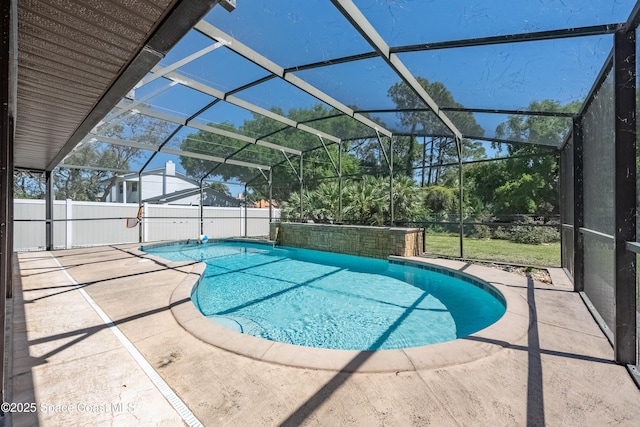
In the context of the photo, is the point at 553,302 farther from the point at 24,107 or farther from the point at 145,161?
the point at 145,161

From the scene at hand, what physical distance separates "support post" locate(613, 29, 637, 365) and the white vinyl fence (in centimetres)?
1269

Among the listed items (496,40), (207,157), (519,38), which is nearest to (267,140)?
(207,157)

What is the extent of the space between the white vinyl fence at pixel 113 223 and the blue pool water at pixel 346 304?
6168 mm

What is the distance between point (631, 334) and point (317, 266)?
Result: 6.70m

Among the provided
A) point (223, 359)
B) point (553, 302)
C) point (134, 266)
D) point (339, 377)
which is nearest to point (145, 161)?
point (134, 266)

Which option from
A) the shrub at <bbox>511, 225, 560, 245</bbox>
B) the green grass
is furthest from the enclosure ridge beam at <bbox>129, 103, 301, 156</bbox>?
the shrub at <bbox>511, 225, 560, 245</bbox>

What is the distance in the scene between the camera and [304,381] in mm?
2098

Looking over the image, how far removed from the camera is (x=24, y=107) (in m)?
3.85

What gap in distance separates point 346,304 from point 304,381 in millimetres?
3049

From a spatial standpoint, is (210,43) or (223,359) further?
(210,43)

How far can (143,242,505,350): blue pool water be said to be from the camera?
391 centimetres

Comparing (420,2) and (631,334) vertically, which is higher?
(420,2)

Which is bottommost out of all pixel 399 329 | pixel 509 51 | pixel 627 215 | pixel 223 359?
pixel 399 329

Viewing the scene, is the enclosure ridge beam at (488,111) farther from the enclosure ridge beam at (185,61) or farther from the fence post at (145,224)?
the fence post at (145,224)
